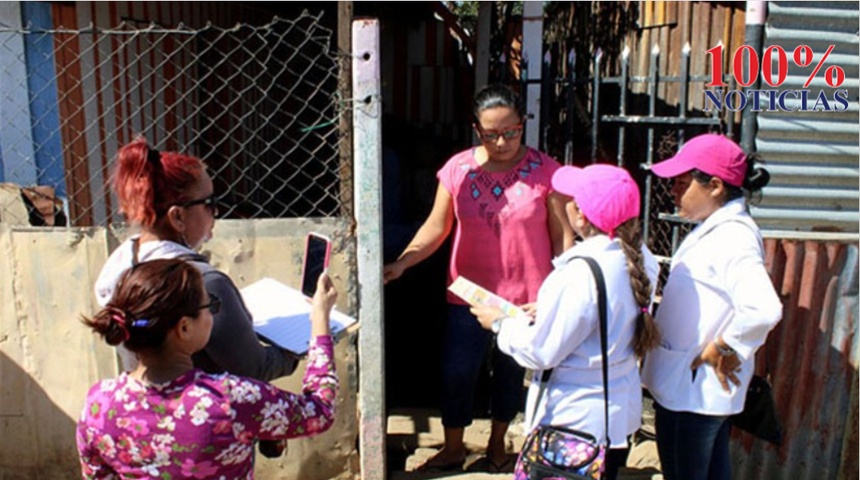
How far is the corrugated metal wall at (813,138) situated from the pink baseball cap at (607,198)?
79.6 inches

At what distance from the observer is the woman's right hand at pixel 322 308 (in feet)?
5.96

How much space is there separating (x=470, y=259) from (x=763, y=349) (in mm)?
1388

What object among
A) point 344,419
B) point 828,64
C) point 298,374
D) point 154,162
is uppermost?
point 828,64

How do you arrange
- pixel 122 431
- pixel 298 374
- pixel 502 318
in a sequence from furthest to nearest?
pixel 298 374 < pixel 502 318 < pixel 122 431

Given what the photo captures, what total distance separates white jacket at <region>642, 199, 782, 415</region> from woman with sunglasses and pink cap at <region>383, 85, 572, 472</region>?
0.69m

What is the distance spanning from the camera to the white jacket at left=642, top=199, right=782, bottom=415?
7.33 feet

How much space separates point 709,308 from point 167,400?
5.68 ft

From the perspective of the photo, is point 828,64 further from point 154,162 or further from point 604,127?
point 154,162

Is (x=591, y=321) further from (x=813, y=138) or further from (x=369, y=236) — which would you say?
(x=813, y=138)

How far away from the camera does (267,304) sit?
2.10 metres

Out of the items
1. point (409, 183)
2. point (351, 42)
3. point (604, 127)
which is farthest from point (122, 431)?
point (409, 183)

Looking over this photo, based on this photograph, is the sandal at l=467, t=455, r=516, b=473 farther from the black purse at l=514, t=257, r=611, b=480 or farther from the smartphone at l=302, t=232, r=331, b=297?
the smartphone at l=302, t=232, r=331, b=297

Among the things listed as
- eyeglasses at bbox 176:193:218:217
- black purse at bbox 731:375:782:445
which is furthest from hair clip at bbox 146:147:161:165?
black purse at bbox 731:375:782:445

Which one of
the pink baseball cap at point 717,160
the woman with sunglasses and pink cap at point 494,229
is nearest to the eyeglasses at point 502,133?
the woman with sunglasses and pink cap at point 494,229
